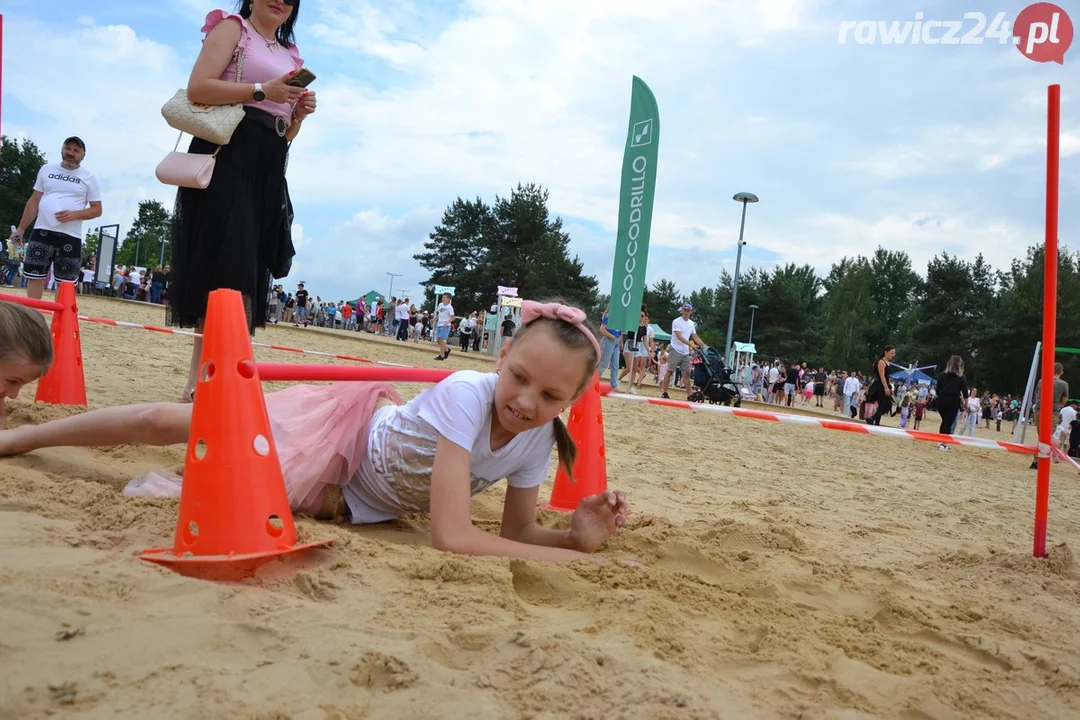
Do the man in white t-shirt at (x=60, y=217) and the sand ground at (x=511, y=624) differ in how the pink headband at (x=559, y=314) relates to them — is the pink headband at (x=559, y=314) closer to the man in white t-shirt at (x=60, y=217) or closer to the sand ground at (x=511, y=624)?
the sand ground at (x=511, y=624)

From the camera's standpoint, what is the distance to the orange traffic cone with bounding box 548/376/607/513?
3484mm

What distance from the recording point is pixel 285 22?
3934mm

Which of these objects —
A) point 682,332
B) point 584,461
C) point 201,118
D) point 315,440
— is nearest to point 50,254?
point 201,118

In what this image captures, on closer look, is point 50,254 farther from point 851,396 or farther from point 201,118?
point 851,396

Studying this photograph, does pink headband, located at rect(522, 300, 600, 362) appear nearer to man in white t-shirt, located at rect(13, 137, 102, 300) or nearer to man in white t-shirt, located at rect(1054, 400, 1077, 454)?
man in white t-shirt, located at rect(13, 137, 102, 300)

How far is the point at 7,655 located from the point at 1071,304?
2176 inches

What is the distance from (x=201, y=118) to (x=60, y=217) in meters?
3.65

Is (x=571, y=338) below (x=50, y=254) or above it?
below

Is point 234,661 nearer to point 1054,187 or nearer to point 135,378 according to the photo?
point 1054,187

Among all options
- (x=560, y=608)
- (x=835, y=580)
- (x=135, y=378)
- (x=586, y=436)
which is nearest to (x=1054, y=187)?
(x=835, y=580)

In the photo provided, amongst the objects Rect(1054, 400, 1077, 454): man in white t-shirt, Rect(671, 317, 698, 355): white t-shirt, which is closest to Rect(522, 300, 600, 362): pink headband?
Rect(671, 317, 698, 355): white t-shirt

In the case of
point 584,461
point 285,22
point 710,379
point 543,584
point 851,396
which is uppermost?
point 285,22

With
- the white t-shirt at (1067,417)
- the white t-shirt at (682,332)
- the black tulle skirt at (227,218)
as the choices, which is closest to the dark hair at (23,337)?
the black tulle skirt at (227,218)

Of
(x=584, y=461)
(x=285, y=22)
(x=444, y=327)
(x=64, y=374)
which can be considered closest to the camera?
(x=584, y=461)
